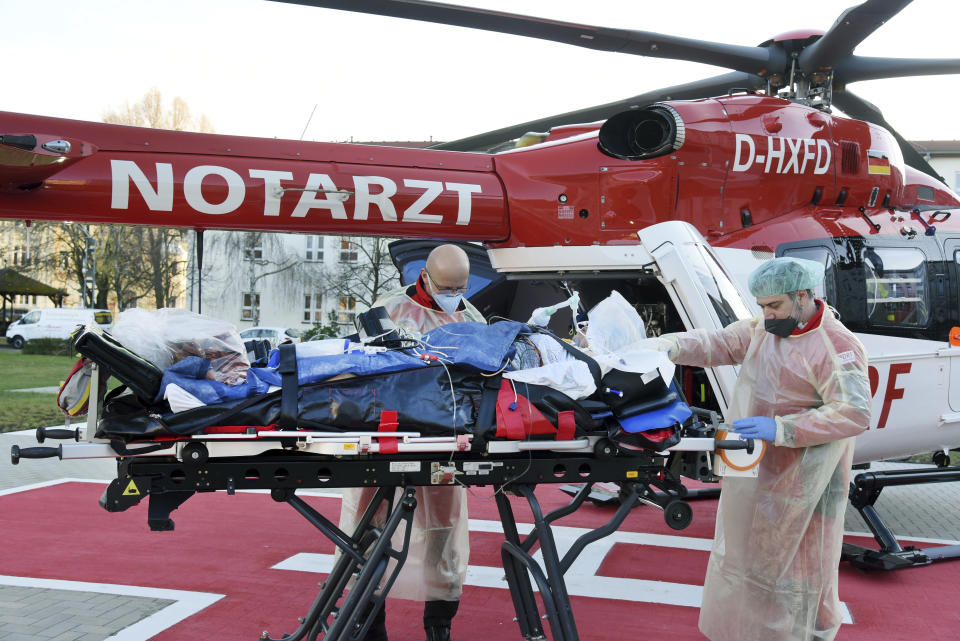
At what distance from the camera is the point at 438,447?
10.3ft

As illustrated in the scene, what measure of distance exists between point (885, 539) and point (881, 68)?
396 cm

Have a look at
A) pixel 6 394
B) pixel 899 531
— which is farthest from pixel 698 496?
pixel 6 394

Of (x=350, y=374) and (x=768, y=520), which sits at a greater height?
(x=350, y=374)

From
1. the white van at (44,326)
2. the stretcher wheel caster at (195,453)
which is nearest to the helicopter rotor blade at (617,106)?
the stretcher wheel caster at (195,453)

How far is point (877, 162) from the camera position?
22.3 ft

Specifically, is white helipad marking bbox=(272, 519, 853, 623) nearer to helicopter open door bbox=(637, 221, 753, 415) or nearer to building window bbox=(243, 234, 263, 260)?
helicopter open door bbox=(637, 221, 753, 415)

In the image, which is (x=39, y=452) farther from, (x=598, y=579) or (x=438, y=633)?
(x=598, y=579)

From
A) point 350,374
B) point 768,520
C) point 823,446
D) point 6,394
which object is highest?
point 350,374

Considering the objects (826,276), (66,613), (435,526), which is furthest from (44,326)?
(826,276)

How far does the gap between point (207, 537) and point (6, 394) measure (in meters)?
11.5

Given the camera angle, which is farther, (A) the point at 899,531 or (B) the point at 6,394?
(B) the point at 6,394

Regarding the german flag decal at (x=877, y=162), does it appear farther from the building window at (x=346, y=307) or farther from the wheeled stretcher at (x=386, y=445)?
the building window at (x=346, y=307)

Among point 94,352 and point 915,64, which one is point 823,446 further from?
point 915,64

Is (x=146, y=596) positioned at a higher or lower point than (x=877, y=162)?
lower
